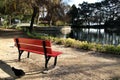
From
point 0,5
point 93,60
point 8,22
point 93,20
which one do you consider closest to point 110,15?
point 93,20

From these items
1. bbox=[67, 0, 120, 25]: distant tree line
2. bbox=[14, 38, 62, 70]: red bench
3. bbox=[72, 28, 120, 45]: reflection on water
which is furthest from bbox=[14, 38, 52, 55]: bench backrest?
bbox=[67, 0, 120, 25]: distant tree line

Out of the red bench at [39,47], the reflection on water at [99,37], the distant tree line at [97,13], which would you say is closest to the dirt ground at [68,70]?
the red bench at [39,47]

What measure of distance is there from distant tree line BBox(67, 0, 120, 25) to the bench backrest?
243 ft

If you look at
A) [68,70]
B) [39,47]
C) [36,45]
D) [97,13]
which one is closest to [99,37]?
[36,45]

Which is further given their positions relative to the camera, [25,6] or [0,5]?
[0,5]

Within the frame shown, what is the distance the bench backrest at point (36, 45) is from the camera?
7.79 meters

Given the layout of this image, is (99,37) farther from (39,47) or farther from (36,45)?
(39,47)

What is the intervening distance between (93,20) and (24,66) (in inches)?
3252

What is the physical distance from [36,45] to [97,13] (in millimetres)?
83310

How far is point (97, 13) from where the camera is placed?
295 ft

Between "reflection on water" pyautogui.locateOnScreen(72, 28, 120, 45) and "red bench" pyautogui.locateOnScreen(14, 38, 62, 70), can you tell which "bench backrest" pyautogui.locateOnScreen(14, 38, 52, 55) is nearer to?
"red bench" pyautogui.locateOnScreen(14, 38, 62, 70)

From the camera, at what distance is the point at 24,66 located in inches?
333

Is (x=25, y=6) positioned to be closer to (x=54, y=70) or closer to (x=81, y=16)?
(x=54, y=70)

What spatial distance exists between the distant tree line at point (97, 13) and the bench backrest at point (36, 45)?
74071 mm
